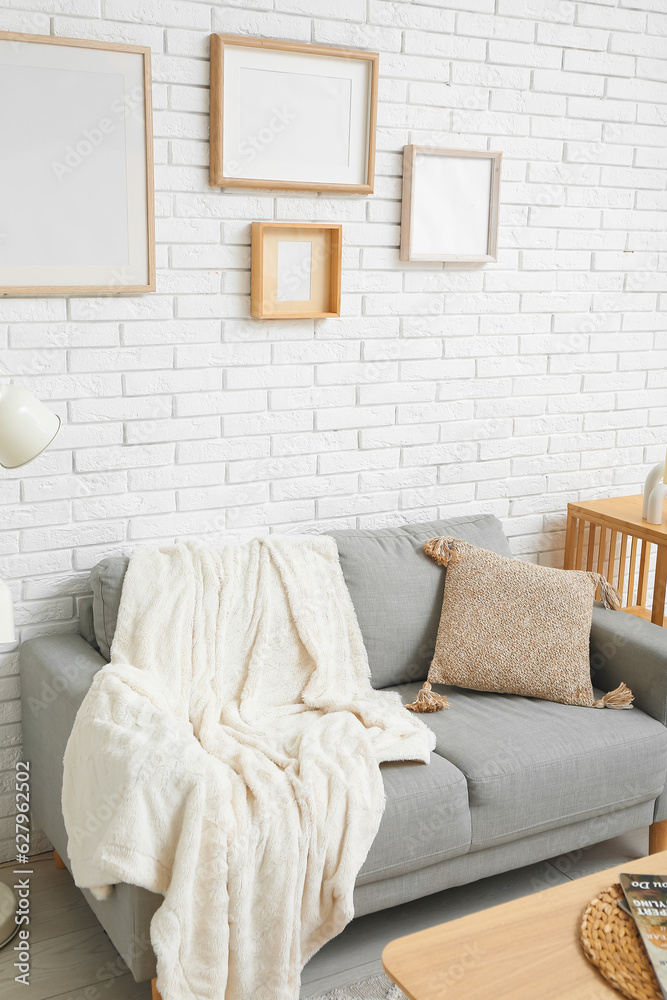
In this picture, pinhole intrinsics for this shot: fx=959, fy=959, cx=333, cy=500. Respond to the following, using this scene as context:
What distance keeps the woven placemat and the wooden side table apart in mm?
1258

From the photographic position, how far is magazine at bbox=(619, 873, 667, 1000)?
1446 millimetres

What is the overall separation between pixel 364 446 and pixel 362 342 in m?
0.29

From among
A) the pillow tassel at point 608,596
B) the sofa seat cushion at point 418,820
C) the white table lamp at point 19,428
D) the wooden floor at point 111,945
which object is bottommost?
the wooden floor at point 111,945

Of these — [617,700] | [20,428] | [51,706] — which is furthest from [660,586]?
[20,428]

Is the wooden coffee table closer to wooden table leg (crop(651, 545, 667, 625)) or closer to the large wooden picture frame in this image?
wooden table leg (crop(651, 545, 667, 625))

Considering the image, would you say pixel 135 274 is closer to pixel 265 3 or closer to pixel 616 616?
pixel 265 3

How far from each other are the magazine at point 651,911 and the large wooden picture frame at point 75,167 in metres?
1.66

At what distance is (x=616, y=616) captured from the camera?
8.46 feet

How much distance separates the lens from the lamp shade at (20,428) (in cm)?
175

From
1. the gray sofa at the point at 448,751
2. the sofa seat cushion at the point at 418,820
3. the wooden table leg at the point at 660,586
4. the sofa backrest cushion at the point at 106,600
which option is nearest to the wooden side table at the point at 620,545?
the wooden table leg at the point at 660,586

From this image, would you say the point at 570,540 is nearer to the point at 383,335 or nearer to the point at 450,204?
the point at 383,335

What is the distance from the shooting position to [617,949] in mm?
1490

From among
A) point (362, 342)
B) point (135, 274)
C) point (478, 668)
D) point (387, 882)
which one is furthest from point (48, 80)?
point (387, 882)

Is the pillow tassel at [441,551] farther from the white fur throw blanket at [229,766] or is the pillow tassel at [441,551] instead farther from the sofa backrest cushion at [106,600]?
the sofa backrest cushion at [106,600]
